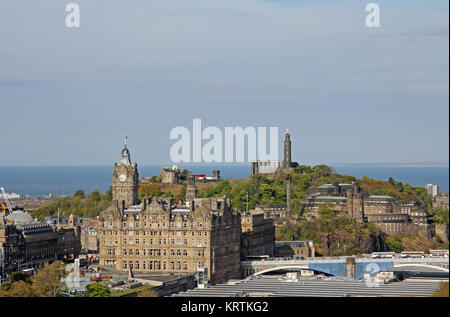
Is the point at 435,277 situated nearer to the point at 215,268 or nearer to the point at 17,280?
the point at 215,268

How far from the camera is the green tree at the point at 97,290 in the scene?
10668 centimetres

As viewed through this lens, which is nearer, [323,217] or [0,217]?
[0,217]

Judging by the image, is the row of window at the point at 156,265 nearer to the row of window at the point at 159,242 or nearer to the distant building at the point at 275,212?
the row of window at the point at 159,242

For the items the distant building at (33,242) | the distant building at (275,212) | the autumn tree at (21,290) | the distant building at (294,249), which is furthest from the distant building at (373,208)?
the autumn tree at (21,290)

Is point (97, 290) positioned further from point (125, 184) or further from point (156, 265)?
point (125, 184)

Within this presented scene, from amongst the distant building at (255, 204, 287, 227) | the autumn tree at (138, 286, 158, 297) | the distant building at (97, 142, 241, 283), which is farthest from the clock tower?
the distant building at (255, 204, 287, 227)

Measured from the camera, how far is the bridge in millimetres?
130250

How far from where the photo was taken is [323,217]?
173 meters

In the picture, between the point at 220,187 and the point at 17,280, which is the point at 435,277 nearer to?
the point at 17,280

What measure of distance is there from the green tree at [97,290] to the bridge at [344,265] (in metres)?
26.6
